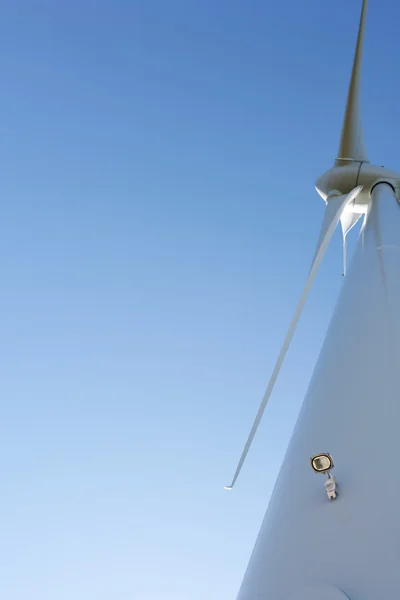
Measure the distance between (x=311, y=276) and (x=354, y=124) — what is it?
267 inches

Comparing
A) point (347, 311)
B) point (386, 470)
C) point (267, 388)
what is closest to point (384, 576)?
point (386, 470)

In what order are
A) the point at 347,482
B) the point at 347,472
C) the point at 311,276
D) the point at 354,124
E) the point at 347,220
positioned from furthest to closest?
1. the point at 354,124
2. the point at 347,220
3. the point at 311,276
4. the point at 347,472
5. the point at 347,482

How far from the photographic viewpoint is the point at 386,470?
4.92 meters

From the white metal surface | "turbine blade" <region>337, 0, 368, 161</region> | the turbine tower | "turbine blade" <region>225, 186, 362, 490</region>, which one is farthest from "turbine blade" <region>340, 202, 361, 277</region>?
the white metal surface

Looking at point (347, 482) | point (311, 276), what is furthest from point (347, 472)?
point (311, 276)

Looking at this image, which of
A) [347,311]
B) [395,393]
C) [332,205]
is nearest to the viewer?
[395,393]

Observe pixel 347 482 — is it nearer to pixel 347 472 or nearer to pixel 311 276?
pixel 347 472

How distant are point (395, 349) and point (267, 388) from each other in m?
2.81

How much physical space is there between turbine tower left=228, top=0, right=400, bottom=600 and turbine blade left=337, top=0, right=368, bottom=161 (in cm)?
681

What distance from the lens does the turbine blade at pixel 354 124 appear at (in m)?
15.1

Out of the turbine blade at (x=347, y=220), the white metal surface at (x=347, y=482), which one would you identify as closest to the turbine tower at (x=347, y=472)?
the white metal surface at (x=347, y=482)

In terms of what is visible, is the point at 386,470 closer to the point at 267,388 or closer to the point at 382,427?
the point at 382,427

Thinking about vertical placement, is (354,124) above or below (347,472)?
above

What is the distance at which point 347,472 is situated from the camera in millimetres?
5055
